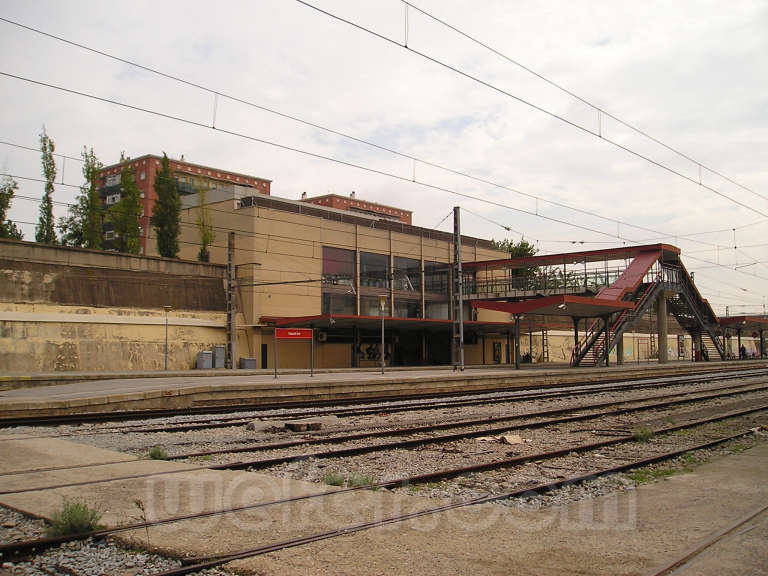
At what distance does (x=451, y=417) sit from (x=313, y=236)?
2973 cm

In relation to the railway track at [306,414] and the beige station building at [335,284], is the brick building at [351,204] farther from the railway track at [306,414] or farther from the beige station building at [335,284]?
the railway track at [306,414]

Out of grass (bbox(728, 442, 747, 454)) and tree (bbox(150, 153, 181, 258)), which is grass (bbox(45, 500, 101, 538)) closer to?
grass (bbox(728, 442, 747, 454))

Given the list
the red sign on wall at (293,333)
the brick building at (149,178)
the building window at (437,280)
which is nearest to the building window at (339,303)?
the building window at (437,280)

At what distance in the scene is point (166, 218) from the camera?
4638 centimetres

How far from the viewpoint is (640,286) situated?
145 feet

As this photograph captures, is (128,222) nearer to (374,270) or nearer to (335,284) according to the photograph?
(335,284)

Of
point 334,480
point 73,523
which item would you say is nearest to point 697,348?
point 334,480

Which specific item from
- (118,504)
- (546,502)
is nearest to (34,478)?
(118,504)

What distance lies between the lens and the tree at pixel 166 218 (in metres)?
46.2

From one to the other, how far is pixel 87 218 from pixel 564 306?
35433mm

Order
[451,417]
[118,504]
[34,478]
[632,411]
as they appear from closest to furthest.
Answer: [118,504], [34,478], [451,417], [632,411]

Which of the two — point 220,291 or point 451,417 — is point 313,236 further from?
point 451,417

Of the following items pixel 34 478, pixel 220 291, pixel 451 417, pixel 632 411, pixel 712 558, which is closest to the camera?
pixel 712 558

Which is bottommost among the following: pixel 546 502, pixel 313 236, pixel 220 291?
pixel 546 502
